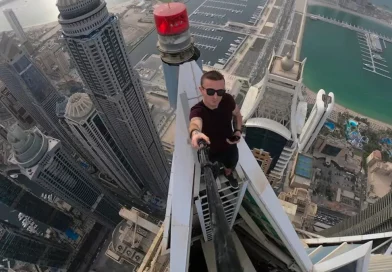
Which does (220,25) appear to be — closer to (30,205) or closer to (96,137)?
(96,137)

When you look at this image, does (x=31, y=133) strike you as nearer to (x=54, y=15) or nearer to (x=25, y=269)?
(x=25, y=269)

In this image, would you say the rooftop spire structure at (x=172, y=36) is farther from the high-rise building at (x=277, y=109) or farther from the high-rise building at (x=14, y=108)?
the high-rise building at (x=14, y=108)

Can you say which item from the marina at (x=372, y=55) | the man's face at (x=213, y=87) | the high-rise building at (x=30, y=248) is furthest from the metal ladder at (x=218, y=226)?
the marina at (x=372, y=55)

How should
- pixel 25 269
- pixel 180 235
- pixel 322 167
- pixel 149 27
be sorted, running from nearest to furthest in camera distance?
pixel 180 235 < pixel 25 269 < pixel 322 167 < pixel 149 27

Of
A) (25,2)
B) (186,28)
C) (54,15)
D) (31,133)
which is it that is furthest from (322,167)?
(25,2)

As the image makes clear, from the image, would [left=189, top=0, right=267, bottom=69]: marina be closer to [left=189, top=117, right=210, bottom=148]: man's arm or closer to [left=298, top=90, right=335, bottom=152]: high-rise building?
[left=298, top=90, right=335, bottom=152]: high-rise building

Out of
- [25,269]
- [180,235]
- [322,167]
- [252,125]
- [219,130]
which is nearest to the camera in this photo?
[219,130]

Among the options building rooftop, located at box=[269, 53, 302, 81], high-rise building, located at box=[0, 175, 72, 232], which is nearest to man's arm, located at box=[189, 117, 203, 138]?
building rooftop, located at box=[269, 53, 302, 81]

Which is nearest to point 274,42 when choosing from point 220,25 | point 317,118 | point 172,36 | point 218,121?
point 220,25
